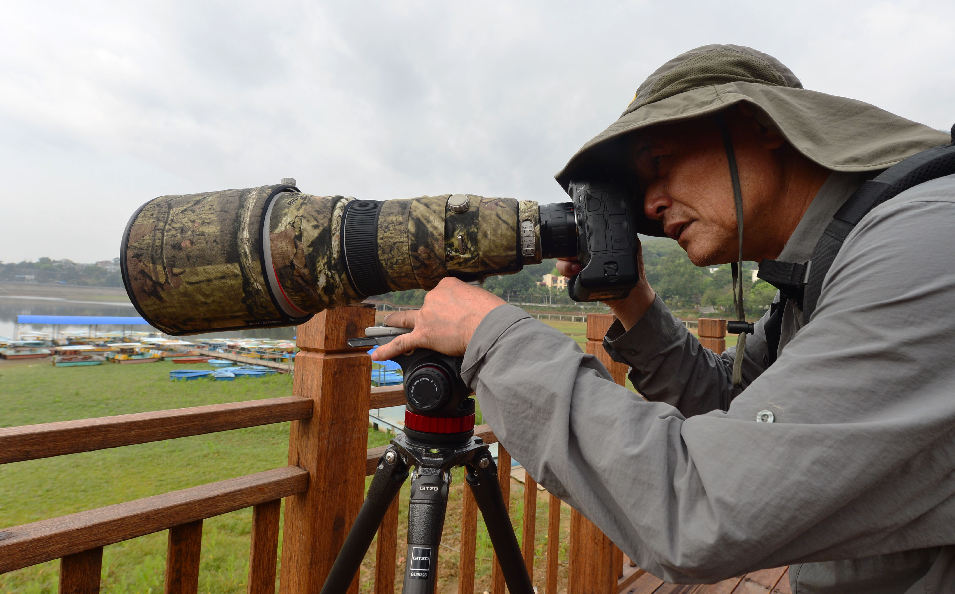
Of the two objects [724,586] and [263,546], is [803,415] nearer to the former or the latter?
→ [263,546]

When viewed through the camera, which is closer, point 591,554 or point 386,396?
point 386,396

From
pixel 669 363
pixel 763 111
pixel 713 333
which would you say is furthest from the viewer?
pixel 713 333

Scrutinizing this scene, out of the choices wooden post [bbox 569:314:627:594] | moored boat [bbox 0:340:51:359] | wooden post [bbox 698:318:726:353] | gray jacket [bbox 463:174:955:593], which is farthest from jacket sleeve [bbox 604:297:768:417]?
moored boat [bbox 0:340:51:359]

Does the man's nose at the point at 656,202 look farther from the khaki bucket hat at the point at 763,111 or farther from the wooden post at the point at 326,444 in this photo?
the wooden post at the point at 326,444

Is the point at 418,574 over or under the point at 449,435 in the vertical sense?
under

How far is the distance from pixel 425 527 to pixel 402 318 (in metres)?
0.45

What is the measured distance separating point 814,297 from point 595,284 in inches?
15.1

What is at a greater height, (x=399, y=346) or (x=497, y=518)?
(x=399, y=346)

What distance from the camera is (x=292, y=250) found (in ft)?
3.23

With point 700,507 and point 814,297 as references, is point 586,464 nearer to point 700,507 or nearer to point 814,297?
point 700,507

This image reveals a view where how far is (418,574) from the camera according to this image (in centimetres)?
98

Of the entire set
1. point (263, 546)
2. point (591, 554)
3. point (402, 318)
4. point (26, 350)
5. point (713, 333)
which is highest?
point (402, 318)

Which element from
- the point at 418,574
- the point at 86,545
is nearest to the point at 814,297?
the point at 418,574

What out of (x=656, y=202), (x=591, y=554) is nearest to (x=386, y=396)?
(x=656, y=202)
